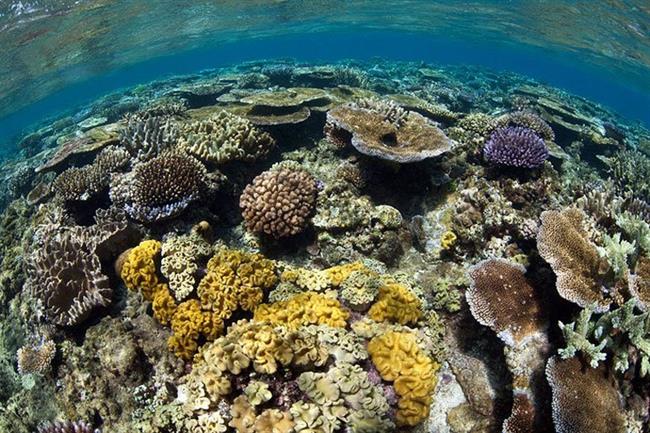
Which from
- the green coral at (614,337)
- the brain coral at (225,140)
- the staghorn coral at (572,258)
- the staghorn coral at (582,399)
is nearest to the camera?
the staghorn coral at (582,399)

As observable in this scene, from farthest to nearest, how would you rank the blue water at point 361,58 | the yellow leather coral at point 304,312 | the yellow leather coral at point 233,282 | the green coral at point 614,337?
the blue water at point 361,58
the yellow leather coral at point 233,282
the yellow leather coral at point 304,312
the green coral at point 614,337

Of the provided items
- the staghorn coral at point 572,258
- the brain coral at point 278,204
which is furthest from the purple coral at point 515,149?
the brain coral at point 278,204

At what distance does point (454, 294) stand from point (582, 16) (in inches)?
1469

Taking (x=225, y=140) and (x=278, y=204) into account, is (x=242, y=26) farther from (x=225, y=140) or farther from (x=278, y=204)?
(x=278, y=204)

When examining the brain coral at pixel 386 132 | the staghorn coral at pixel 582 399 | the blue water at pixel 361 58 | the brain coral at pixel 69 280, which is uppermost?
the brain coral at pixel 386 132

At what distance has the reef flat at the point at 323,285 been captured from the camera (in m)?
3.82

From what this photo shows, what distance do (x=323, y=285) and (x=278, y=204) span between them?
164cm

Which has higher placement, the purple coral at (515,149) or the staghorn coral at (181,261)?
the purple coral at (515,149)

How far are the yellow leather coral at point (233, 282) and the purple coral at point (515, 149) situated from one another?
4542 mm

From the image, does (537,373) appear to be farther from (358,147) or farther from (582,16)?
(582,16)

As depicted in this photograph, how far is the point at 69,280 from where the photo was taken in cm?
603

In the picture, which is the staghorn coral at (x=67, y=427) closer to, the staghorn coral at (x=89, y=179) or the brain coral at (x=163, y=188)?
the brain coral at (x=163, y=188)

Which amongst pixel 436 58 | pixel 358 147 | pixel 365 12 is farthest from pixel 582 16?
pixel 436 58

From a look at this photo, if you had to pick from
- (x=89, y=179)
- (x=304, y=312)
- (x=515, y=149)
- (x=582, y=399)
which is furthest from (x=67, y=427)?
(x=515, y=149)
